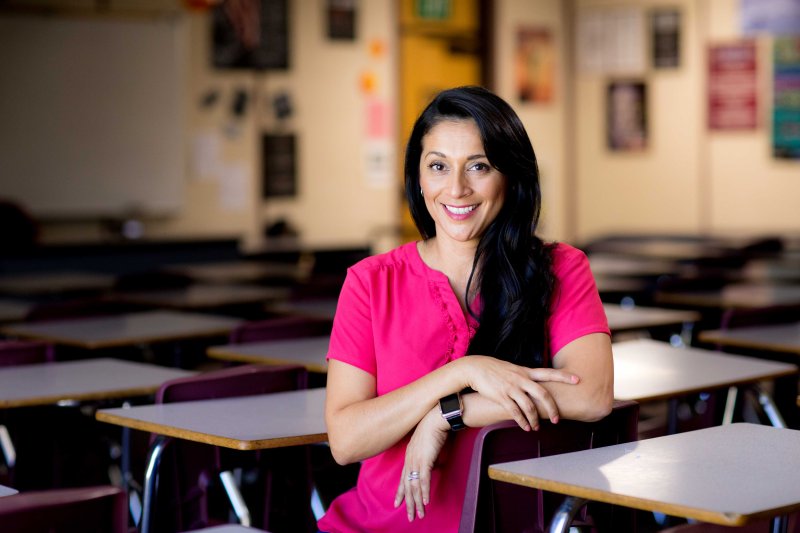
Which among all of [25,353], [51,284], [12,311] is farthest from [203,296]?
[25,353]

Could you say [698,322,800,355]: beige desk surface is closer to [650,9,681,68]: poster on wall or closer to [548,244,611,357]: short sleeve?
[548,244,611,357]: short sleeve

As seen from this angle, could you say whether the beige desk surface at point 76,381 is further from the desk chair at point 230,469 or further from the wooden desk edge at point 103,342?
the wooden desk edge at point 103,342

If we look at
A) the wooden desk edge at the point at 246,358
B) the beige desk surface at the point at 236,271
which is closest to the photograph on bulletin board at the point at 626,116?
the beige desk surface at the point at 236,271

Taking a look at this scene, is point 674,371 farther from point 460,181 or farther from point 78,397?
point 78,397

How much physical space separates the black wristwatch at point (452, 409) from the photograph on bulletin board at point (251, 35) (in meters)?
7.07

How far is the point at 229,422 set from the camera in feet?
8.61

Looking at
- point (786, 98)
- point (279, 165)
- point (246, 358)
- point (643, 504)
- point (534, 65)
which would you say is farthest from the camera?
point (534, 65)

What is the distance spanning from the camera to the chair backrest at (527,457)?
2.10 metres

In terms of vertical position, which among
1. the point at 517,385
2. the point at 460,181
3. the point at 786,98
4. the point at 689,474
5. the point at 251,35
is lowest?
the point at 689,474

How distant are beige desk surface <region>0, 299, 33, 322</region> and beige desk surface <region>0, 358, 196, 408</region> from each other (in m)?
1.55

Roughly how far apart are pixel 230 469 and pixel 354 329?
0.76 m

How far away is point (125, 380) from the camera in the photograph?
328 cm

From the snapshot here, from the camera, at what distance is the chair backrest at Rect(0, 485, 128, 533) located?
1706mm

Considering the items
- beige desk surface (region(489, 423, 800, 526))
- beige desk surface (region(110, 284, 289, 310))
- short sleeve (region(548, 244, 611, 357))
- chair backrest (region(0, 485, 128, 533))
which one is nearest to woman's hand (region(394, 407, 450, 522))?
beige desk surface (region(489, 423, 800, 526))
